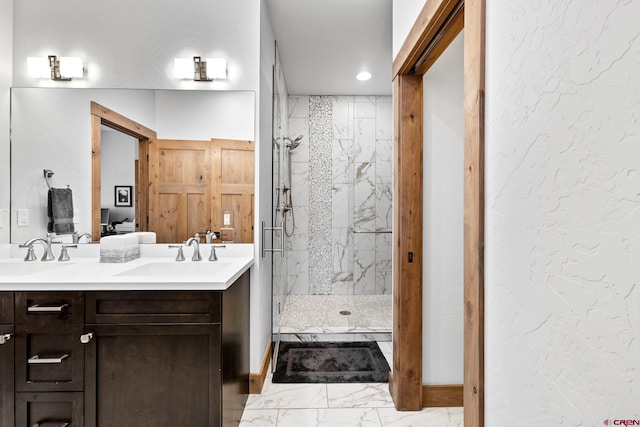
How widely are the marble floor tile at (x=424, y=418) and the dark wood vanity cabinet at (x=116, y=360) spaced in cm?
98

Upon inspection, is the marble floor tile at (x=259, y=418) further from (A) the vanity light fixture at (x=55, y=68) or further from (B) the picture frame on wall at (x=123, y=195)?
(A) the vanity light fixture at (x=55, y=68)

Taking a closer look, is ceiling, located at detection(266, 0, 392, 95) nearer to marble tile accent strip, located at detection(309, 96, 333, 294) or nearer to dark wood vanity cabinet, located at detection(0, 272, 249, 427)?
marble tile accent strip, located at detection(309, 96, 333, 294)

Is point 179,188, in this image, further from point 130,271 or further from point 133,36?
point 133,36

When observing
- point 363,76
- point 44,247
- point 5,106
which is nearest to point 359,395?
point 44,247

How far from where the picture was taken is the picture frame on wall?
231cm

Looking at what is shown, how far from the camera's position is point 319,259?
4.56m

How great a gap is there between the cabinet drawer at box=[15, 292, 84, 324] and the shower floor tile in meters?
1.97

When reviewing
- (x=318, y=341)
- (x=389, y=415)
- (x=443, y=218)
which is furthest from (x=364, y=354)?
(x=443, y=218)

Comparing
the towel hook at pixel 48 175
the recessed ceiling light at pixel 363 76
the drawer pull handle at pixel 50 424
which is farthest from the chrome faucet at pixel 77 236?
the recessed ceiling light at pixel 363 76

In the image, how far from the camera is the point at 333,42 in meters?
3.08

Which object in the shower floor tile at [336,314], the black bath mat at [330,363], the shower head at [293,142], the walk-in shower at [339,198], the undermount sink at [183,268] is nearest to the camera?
the undermount sink at [183,268]

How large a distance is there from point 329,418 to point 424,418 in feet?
1.80

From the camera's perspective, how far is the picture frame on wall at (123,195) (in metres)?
2.31

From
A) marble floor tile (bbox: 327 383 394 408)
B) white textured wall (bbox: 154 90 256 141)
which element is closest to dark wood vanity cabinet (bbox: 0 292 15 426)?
white textured wall (bbox: 154 90 256 141)
